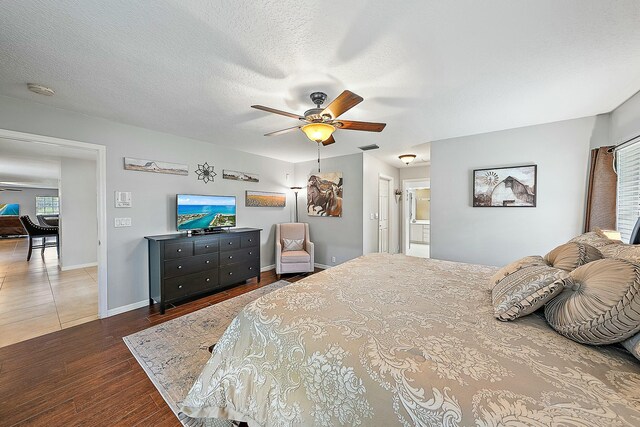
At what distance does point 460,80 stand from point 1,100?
4403 millimetres

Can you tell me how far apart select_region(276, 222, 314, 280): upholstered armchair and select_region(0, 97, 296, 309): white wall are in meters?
1.52

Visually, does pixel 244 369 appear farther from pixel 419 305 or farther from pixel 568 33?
pixel 568 33

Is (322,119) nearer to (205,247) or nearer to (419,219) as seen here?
(205,247)

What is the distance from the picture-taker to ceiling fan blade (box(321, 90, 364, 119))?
1.81m

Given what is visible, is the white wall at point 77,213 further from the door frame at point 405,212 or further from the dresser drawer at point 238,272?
the door frame at point 405,212

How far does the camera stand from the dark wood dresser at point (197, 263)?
3.05 meters

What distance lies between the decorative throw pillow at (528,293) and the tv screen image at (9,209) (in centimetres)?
1676

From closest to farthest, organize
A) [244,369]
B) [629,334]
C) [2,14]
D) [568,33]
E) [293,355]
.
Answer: [629,334] < [293,355] < [244,369] < [2,14] < [568,33]

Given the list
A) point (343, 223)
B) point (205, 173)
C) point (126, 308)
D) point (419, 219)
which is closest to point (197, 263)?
point (126, 308)

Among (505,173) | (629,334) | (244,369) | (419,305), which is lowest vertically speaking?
(244,369)

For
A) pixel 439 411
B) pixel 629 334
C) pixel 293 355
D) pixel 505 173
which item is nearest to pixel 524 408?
pixel 439 411

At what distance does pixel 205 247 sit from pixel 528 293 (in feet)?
11.8

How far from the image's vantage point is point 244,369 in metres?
1.22

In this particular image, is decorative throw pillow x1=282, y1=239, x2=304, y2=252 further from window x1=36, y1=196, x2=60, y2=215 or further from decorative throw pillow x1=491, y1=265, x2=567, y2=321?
window x1=36, y1=196, x2=60, y2=215
